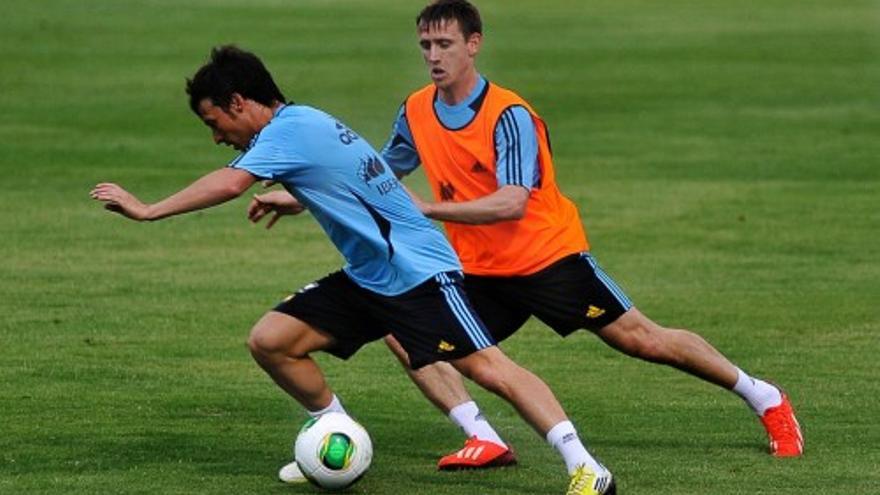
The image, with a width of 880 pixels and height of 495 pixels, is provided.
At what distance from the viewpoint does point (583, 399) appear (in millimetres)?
13391

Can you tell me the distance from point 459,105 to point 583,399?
9.14ft

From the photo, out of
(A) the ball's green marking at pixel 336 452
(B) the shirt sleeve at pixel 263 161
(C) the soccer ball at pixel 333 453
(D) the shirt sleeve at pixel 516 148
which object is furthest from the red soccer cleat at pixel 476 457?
(B) the shirt sleeve at pixel 263 161

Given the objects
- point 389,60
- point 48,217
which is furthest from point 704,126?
point 48,217

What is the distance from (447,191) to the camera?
1136cm

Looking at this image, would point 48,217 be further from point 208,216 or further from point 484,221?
point 484,221

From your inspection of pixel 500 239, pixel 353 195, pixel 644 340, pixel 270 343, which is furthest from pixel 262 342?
pixel 644 340

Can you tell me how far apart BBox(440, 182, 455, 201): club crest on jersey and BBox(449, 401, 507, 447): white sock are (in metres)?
1.03

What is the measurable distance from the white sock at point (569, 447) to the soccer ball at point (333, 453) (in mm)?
899

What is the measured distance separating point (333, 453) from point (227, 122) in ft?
5.23

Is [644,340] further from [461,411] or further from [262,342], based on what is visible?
[262,342]

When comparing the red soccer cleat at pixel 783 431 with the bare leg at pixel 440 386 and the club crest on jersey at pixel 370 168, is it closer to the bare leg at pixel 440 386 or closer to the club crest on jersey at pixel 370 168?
the bare leg at pixel 440 386

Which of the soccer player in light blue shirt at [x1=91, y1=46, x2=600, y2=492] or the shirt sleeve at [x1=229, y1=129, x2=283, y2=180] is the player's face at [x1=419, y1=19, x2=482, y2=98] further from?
the shirt sleeve at [x1=229, y1=129, x2=283, y2=180]

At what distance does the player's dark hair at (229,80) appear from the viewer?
10336 millimetres

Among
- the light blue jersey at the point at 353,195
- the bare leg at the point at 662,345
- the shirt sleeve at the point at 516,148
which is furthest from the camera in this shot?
the bare leg at the point at 662,345
